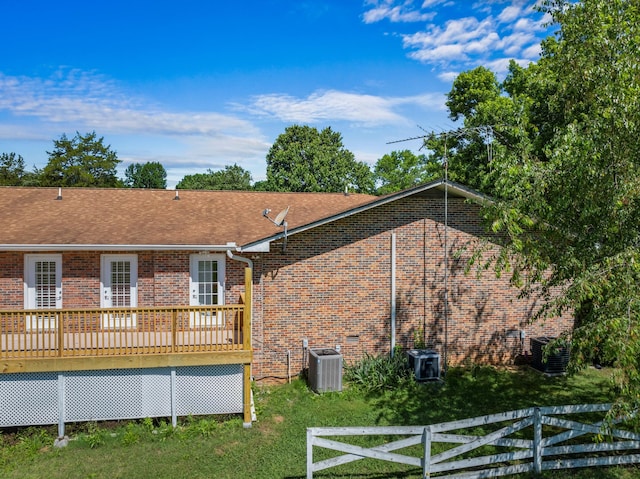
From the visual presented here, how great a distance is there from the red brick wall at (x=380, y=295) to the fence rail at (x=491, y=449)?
4628mm

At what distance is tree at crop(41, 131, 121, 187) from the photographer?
4044cm

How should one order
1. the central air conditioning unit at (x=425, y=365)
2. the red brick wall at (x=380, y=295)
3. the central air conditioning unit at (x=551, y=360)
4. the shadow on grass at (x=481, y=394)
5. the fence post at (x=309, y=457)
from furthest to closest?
the central air conditioning unit at (x=551, y=360) → the red brick wall at (x=380, y=295) → the central air conditioning unit at (x=425, y=365) → the shadow on grass at (x=481, y=394) → the fence post at (x=309, y=457)

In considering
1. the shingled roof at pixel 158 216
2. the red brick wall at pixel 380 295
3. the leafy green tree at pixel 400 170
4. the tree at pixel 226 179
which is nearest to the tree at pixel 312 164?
the leafy green tree at pixel 400 170

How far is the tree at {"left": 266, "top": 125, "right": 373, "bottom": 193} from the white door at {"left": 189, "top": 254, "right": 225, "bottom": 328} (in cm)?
2935

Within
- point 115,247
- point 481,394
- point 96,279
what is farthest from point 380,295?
point 96,279

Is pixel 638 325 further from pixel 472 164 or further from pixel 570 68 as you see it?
pixel 472 164

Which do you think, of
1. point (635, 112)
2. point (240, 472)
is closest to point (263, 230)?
point (240, 472)

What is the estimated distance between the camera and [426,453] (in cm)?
785

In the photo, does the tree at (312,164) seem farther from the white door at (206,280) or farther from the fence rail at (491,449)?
the fence rail at (491,449)

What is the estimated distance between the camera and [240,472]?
833cm

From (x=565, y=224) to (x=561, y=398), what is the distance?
5.38 m

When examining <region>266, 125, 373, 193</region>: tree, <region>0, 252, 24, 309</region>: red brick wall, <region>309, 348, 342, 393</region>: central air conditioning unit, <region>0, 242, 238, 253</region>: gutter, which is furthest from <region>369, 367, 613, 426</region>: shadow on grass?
<region>266, 125, 373, 193</region>: tree

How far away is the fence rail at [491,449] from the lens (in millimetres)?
7770

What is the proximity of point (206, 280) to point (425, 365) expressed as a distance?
6.34m
